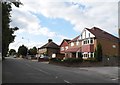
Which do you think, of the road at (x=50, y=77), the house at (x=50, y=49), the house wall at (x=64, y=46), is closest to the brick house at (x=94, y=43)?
the house wall at (x=64, y=46)

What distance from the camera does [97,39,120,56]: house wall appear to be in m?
64.3

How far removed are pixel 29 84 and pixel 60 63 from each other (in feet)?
124

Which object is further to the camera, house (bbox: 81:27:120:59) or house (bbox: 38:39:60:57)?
house (bbox: 38:39:60:57)

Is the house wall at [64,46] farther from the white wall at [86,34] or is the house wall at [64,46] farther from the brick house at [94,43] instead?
the white wall at [86,34]

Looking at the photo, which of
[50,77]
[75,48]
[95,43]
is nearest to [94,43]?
[95,43]

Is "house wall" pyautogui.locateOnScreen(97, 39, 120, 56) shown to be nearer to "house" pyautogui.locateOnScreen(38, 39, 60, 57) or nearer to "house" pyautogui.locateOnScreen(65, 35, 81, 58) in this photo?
"house" pyautogui.locateOnScreen(65, 35, 81, 58)

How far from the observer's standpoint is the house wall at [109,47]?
64312 millimetres

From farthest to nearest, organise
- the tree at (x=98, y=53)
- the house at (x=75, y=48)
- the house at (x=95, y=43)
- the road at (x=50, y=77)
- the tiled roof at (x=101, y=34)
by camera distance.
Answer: the house at (x=75, y=48)
the tiled roof at (x=101, y=34)
the house at (x=95, y=43)
the tree at (x=98, y=53)
the road at (x=50, y=77)

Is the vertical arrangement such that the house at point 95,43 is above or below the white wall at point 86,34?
below

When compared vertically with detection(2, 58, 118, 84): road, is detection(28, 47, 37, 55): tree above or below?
above

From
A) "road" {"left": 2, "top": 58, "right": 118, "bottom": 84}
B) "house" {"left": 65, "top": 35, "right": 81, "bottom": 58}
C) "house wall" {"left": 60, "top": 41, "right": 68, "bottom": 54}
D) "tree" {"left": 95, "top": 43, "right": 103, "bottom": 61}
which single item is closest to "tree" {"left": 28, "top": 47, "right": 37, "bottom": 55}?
"house wall" {"left": 60, "top": 41, "right": 68, "bottom": 54}

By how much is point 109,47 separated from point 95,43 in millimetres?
5141

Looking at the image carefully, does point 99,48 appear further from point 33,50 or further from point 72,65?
point 33,50

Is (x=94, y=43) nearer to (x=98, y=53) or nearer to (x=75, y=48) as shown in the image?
(x=98, y=53)
